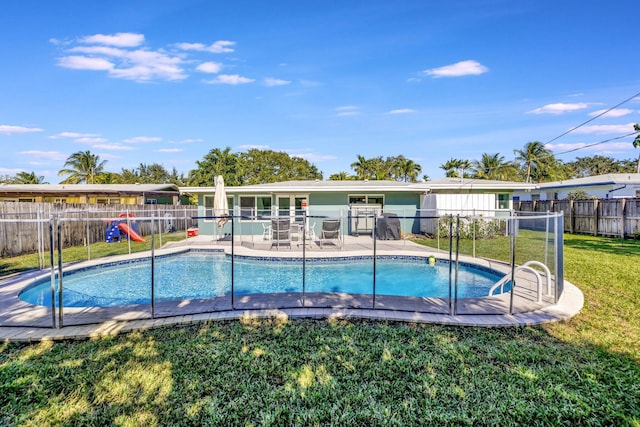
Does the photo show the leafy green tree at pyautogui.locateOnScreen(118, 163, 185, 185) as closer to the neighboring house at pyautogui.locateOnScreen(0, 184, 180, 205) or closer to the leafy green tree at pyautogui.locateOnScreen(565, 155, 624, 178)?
the neighboring house at pyautogui.locateOnScreen(0, 184, 180, 205)

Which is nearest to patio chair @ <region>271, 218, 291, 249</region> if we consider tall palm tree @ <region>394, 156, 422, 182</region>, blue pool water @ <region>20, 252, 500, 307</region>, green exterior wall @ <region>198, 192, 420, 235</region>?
blue pool water @ <region>20, 252, 500, 307</region>

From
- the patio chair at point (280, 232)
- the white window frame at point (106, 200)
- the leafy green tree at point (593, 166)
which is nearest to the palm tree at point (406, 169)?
the leafy green tree at point (593, 166)

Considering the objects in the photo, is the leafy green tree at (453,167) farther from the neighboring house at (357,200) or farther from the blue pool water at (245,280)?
the blue pool water at (245,280)

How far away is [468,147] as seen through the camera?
108ft

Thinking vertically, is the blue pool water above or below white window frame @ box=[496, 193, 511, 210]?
below

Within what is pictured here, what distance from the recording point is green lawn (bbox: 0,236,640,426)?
103 inches

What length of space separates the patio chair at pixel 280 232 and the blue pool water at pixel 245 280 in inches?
60.5

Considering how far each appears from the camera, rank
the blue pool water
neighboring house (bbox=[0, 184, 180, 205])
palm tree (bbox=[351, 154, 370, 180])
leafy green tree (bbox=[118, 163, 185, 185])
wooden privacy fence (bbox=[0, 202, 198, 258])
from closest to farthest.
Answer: the blue pool water, wooden privacy fence (bbox=[0, 202, 198, 258]), neighboring house (bbox=[0, 184, 180, 205]), palm tree (bbox=[351, 154, 370, 180]), leafy green tree (bbox=[118, 163, 185, 185])

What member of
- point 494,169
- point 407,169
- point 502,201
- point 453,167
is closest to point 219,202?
point 502,201

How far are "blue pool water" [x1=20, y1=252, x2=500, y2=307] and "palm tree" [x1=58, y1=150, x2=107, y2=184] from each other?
1384 inches

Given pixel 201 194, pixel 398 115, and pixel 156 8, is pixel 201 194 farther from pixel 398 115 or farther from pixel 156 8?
pixel 398 115

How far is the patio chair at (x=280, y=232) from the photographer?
11.6 m

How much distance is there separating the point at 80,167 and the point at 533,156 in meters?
49.1

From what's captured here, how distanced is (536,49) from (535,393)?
1635 cm
